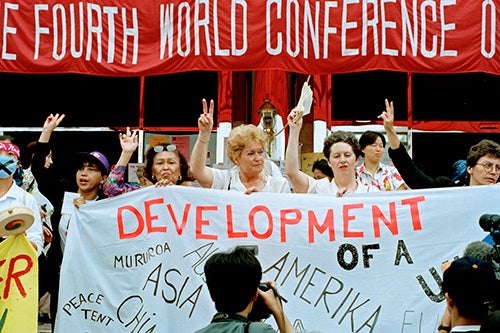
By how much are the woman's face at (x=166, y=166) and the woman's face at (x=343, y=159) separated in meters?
1.05

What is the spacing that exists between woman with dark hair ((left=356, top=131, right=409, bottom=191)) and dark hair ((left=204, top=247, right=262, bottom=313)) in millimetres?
3358

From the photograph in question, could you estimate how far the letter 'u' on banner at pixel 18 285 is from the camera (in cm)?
456

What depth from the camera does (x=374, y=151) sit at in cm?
657

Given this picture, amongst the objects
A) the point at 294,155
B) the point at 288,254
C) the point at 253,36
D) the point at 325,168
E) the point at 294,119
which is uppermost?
the point at 253,36

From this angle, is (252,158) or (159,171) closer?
(252,158)

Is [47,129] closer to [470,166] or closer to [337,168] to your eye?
[337,168]

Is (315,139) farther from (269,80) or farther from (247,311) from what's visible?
(247,311)

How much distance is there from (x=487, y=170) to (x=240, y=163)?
62.0 inches

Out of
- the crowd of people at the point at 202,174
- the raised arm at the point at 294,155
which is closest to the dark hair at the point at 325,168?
the crowd of people at the point at 202,174

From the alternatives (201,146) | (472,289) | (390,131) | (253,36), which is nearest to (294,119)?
(201,146)

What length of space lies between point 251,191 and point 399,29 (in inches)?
138

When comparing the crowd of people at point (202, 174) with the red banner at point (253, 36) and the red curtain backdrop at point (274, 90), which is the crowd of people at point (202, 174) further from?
the red curtain backdrop at point (274, 90)

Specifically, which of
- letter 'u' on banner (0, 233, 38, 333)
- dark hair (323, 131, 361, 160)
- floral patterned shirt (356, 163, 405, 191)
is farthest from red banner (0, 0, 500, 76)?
letter 'u' on banner (0, 233, 38, 333)

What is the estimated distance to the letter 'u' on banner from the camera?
179 inches
